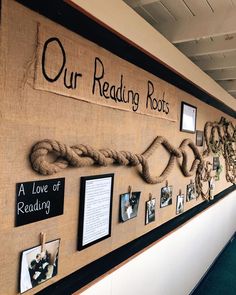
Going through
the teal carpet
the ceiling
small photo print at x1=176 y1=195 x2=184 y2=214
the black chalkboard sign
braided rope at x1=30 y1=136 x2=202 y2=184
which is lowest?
the teal carpet

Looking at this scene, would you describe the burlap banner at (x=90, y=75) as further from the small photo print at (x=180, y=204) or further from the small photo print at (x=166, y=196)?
the small photo print at (x=180, y=204)

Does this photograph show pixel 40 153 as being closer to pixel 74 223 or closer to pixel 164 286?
pixel 74 223

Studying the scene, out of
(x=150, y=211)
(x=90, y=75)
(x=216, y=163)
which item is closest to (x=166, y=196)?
(x=150, y=211)

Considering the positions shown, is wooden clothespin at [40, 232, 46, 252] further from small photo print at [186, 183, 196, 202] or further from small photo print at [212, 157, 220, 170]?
small photo print at [212, 157, 220, 170]

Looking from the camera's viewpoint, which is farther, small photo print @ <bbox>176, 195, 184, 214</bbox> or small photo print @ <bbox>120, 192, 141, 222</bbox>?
small photo print @ <bbox>176, 195, 184, 214</bbox>

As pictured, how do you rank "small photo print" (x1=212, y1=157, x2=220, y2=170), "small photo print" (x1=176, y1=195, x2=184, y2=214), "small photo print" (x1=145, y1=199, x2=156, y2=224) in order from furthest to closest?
"small photo print" (x1=212, y1=157, x2=220, y2=170) → "small photo print" (x1=176, y1=195, x2=184, y2=214) → "small photo print" (x1=145, y1=199, x2=156, y2=224)

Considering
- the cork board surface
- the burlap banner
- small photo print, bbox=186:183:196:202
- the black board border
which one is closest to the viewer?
the cork board surface

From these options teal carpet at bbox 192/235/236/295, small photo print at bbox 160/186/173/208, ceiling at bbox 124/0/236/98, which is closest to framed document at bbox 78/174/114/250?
small photo print at bbox 160/186/173/208

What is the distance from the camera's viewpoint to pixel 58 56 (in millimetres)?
940

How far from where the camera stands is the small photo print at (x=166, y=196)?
5.87 feet

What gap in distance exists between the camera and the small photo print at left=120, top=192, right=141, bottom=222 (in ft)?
4.42

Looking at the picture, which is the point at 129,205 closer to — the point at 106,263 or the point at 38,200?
the point at 106,263

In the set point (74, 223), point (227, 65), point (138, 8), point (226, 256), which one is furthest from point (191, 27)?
point (226, 256)

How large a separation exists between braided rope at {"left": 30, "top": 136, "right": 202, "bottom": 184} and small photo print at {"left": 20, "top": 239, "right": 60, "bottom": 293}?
0.27 m
